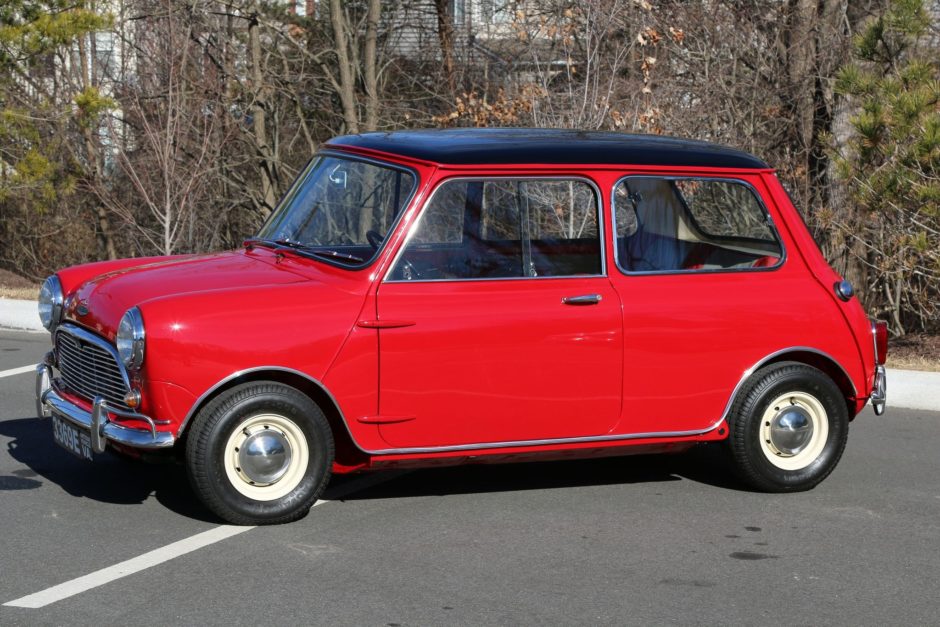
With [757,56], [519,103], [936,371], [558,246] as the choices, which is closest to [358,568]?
[558,246]

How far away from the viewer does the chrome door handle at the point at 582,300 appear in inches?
249

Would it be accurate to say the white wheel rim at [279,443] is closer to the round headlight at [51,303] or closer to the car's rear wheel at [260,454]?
the car's rear wheel at [260,454]

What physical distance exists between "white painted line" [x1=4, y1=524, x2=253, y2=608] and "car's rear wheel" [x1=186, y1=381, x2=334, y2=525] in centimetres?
11

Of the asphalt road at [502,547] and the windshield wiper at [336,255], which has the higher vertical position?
the windshield wiper at [336,255]

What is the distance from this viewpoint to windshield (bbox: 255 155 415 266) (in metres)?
6.30

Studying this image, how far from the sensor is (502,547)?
580cm

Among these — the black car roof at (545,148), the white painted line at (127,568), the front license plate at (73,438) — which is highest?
the black car roof at (545,148)

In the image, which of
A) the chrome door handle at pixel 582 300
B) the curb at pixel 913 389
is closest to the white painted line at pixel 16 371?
the chrome door handle at pixel 582 300

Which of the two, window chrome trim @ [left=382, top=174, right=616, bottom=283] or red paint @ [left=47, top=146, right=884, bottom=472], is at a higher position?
window chrome trim @ [left=382, top=174, right=616, bottom=283]

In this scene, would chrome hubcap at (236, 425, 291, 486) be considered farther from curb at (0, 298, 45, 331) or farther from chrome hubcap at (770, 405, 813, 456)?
curb at (0, 298, 45, 331)

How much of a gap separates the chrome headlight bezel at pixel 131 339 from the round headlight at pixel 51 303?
3.61 feet

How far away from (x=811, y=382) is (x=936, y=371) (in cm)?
423

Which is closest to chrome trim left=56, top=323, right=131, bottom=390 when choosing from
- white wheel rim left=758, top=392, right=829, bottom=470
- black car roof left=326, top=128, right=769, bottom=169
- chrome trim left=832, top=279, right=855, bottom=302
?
black car roof left=326, top=128, right=769, bottom=169

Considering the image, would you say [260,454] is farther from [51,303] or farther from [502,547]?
[51,303]
